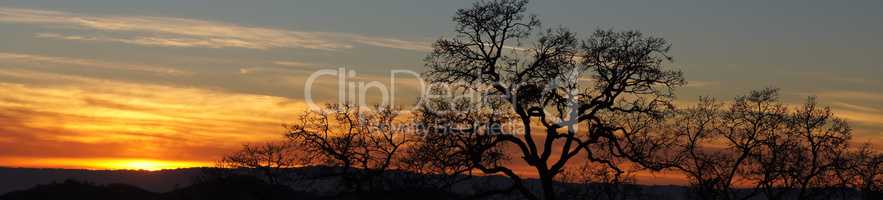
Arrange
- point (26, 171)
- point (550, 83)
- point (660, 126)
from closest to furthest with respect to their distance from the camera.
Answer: point (550, 83) → point (660, 126) → point (26, 171)

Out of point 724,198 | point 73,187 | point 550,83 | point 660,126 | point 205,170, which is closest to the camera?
point 550,83

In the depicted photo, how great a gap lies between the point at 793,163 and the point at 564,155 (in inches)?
681

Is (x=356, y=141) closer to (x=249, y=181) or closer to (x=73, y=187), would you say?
(x=249, y=181)

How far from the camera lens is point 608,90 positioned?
3806 centimetres

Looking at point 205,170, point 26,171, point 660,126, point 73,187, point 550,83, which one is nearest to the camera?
point 550,83

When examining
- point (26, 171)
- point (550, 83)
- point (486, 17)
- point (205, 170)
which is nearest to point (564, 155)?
point (550, 83)

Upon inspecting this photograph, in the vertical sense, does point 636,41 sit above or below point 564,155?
above

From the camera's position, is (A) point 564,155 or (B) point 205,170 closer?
(A) point 564,155

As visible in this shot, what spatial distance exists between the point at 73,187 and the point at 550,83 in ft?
117

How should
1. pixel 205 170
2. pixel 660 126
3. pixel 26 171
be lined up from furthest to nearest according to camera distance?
pixel 26 171
pixel 205 170
pixel 660 126

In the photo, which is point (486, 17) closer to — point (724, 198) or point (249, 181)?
point (724, 198)

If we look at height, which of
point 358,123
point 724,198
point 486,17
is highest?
point 486,17

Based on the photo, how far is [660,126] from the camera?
1594 inches

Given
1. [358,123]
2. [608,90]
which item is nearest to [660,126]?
[608,90]
